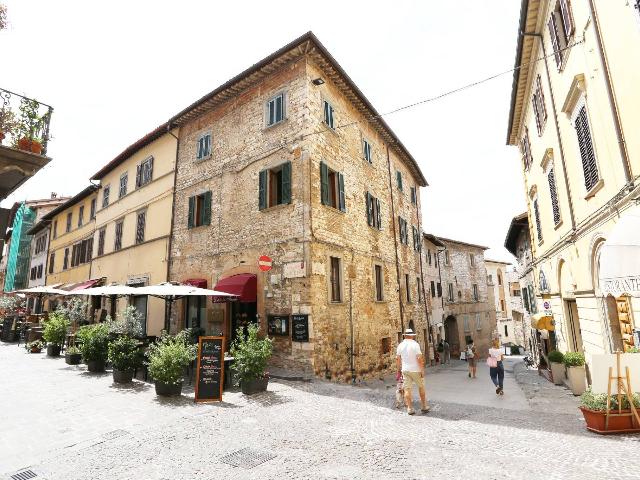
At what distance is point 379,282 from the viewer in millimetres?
14109

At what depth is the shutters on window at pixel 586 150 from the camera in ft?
23.8

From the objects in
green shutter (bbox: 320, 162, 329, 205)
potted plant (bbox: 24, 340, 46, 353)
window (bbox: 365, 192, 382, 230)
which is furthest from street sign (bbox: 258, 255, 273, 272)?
potted plant (bbox: 24, 340, 46, 353)

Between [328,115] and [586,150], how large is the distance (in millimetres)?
7591

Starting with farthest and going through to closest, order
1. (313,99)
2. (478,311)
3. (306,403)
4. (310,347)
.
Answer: (478,311) → (313,99) → (310,347) → (306,403)

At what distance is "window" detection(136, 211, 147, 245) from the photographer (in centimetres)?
1638

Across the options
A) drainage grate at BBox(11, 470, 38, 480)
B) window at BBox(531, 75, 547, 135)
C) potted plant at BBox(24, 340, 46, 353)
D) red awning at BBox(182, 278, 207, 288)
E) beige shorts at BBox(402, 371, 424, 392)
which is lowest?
drainage grate at BBox(11, 470, 38, 480)

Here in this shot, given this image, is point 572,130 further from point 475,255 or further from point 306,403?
point 475,255

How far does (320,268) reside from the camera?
33.8 ft

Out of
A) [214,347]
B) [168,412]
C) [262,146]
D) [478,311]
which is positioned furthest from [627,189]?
[478,311]

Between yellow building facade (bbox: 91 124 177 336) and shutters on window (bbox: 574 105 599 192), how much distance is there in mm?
14062

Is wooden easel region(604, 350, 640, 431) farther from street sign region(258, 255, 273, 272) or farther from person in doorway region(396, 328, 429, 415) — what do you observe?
street sign region(258, 255, 273, 272)

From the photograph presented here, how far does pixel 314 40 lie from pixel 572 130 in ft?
24.7

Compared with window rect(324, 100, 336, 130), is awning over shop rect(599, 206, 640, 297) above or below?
below

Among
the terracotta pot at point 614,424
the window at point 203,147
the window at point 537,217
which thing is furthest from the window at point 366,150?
the terracotta pot at point 614,424
